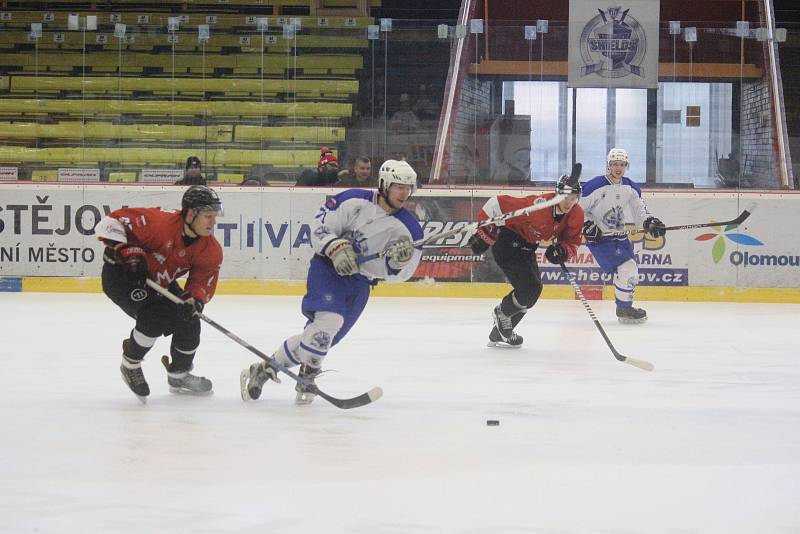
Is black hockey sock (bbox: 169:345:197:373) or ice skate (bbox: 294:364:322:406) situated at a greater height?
→ black hockey sock (bbox: 169:345:197:373)

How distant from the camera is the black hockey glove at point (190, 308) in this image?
4.22 m

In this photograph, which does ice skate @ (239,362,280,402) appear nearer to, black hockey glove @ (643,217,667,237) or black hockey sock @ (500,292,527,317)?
black hockey sock @ (500,292,527,317)

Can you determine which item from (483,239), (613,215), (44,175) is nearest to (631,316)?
(613,215)

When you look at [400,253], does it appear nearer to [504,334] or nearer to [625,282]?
[504,334]

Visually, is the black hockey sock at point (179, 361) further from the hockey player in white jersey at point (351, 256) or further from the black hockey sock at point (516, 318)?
the black hockey sock at point (516, 318)

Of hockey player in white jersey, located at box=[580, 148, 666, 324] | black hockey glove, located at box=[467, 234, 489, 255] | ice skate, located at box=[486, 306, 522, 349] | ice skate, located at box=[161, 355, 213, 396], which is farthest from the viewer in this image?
hockey player in white jersey, located at box=[580, 148, 666, 324]

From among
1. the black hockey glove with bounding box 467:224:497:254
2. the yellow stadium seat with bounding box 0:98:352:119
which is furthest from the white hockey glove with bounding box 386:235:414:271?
the yellow stadium seat with bounding box 0:98:352:119

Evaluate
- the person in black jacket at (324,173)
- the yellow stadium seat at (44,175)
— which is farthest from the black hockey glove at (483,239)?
the yellow stadium seat at (44,175)

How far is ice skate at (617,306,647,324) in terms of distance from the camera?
782cm

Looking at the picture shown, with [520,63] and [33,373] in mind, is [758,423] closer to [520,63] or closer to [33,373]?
[33,373]

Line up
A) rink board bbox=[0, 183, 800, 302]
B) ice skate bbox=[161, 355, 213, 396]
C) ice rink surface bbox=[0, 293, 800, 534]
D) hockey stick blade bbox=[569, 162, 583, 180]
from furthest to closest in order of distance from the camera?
1. rink board bbox=[0, 183, 800, 302]
2. hockey stick blade bbox=[569, 162, 583, 180]
3. ice skate bbox=[161, 355, 213, 396]
4. ice rink surface bbox=[0, 293, 800, 534]

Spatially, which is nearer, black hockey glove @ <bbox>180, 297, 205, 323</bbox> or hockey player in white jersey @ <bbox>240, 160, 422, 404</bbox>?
black hockey glove @ <bbox>180, 297, 205, 323</bbox>

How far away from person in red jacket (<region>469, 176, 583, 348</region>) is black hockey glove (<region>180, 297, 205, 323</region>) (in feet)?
7.74

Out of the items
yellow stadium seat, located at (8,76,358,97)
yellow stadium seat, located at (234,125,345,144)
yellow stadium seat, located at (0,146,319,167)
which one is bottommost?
yellow stadium seat, located at (0,146,319,167)
